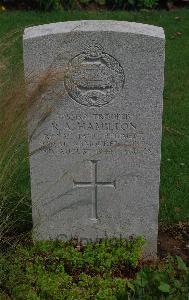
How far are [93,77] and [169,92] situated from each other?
10.5ft

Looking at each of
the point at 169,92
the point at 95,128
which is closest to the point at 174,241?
the point at 95,128

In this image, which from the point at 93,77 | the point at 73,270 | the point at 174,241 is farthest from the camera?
the point at 174,241

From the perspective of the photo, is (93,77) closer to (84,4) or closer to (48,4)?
(48,4)

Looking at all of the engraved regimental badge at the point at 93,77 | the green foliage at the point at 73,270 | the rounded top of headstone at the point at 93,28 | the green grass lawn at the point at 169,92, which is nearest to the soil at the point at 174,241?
the green grass lawn at the point at 169,92

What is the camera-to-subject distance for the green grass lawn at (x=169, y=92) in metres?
4.97

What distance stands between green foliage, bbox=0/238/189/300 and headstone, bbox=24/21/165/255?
0.14 meters

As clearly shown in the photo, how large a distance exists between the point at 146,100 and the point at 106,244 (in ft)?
3.42

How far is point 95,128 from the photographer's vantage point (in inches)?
162

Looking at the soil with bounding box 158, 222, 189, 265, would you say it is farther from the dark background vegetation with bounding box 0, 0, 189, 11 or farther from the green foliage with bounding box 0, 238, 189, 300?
the dark background vegetation with bounding box 0, 0, 189, 11

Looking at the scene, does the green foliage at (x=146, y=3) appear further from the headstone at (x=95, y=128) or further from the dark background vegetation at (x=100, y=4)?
the headstone at (x=95, y=128)

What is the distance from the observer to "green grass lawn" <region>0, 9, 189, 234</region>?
4.97 meters

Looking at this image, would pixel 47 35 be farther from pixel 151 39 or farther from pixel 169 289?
pixel 169 289

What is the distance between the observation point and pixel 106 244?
4.43m

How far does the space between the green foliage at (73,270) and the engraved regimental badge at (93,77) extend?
100cm
